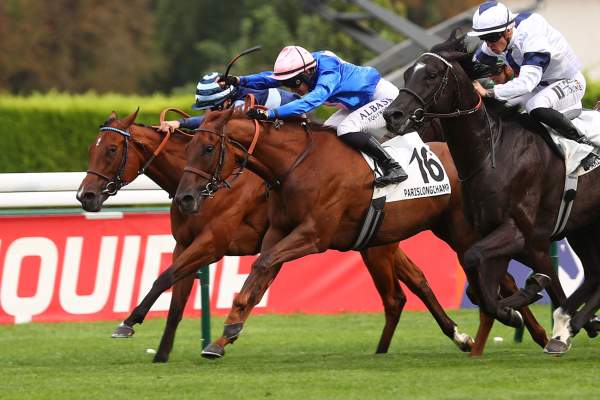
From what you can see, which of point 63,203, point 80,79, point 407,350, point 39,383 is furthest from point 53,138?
point 80,79

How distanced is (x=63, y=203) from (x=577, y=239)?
14.2 ft

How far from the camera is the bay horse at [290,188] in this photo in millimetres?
8484

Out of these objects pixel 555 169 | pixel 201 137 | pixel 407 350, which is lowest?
pixel 407 350

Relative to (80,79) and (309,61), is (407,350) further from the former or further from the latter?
(80,79)

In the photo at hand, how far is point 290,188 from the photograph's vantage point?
8.75 meters

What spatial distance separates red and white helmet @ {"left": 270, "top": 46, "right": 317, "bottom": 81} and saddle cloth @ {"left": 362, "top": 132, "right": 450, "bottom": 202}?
0.69 meters

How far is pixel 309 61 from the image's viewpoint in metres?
8.99

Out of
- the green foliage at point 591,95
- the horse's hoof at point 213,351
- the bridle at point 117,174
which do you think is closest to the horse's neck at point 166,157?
the bridle at point 117,174

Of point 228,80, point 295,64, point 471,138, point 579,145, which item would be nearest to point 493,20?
point 471,138

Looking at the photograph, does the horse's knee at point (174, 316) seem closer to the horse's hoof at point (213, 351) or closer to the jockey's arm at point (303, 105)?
the horse's hoof at point (213, 351)

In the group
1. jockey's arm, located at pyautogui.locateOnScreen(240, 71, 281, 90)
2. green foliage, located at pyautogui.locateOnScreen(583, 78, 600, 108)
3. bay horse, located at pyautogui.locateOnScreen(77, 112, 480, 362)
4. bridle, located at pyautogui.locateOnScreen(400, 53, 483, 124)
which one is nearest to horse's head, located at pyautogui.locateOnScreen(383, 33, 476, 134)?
bridle, located at pyautogui.locateOnScreen(400, 53, 483, 124)

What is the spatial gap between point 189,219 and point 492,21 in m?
2.50

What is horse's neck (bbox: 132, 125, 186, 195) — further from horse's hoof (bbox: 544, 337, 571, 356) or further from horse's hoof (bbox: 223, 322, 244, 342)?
horse's hoof (bbox: 544, 337, 571, 356)

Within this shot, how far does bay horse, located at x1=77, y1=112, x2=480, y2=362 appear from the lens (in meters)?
9.37
